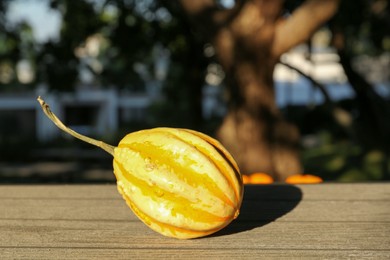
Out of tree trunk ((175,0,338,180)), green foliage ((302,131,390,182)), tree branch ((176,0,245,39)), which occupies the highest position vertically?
tree branch ((176,0,245,39))

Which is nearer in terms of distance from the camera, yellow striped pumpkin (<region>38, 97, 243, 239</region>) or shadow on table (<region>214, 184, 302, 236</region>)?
yellow striped pumpkin (<region>38, 97, 243, 239</region>)

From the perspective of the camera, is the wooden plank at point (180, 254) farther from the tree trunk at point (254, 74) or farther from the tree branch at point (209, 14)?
the tree branch at point (209, 14)

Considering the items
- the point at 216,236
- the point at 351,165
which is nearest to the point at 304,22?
the point at 216,236

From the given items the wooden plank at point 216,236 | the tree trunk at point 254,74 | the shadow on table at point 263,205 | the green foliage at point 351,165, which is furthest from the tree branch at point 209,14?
the wooden plank at point 216,236

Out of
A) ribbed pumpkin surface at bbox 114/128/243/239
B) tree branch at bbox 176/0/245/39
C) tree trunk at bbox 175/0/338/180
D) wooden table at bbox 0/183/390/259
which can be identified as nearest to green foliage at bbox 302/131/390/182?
tree trunk at bbox 175/0/338/180

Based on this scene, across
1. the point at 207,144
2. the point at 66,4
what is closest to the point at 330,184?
the point at 207,144

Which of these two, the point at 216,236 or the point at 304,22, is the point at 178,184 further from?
the point at 304,22

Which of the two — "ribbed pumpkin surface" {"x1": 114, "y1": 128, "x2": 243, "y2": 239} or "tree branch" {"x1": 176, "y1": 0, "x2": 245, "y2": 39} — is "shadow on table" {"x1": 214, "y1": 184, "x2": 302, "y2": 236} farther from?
"tree branch" {"x1": 176, "y1": 0, "x2": 245, "y2": 39}

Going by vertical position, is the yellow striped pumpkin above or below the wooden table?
above

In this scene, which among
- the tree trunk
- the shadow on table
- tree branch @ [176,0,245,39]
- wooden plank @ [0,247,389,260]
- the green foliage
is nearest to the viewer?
wooden plank @ [0,247,389,260]
